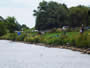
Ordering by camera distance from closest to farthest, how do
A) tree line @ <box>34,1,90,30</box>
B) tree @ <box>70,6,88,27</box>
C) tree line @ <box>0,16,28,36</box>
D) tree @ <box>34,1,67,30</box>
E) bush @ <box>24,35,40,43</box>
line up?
bush @ <box>24,35,40,43</box> < tree @ <box>70,6,88,27</box> < tree line @ <box>34,1,90,30</box> < tree @ <box>34,1,67,30</box> < tree line @ <box>0,16,28,36</box>

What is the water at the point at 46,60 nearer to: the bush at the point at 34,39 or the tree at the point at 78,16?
the bush at the point at 34,39

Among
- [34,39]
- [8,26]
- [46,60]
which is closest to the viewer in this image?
[46,60]

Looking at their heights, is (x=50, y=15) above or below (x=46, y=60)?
above

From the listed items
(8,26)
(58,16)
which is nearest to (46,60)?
(58,16)

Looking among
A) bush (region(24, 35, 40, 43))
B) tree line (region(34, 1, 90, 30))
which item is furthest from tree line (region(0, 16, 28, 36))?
bush (region(24, 35, 40, 43))

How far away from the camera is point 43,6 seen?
244ft

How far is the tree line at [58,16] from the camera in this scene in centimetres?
6506

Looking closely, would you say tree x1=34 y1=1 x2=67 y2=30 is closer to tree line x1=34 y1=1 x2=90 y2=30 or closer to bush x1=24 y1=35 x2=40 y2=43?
tree line x1=34 y1=1 x2=90 y2=30

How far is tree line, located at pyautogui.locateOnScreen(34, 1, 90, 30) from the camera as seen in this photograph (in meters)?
65.1

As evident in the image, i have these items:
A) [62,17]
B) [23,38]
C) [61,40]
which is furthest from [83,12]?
[61,40]

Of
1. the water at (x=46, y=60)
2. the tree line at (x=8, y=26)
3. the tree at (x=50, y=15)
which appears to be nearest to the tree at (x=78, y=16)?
the tree at (x=50, y=15)

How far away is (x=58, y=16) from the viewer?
221ft

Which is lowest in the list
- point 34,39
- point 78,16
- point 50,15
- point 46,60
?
point 34,39

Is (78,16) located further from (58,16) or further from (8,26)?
(8,26)
